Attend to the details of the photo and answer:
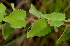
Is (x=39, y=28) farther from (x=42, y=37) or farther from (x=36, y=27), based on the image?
(x=42, y=37)

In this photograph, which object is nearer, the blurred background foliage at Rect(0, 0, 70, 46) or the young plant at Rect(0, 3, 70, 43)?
the young plant at Rect(0, 3, 70, 43)

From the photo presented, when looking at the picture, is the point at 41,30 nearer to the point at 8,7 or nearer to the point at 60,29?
the point at 60,29

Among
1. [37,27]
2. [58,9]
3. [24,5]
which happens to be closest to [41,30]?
[37,27]

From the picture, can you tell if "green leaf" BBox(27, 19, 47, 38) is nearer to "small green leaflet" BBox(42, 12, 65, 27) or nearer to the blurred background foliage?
"small green leaflet" BBox(42, 12, 65, 27)

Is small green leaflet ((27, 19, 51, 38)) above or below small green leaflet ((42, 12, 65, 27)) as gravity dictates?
below

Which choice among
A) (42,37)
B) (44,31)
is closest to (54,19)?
(44,31)

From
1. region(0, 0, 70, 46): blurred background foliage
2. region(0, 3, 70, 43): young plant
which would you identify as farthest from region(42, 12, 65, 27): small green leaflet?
region(0, 0, 70, 46): blurred background foliage
